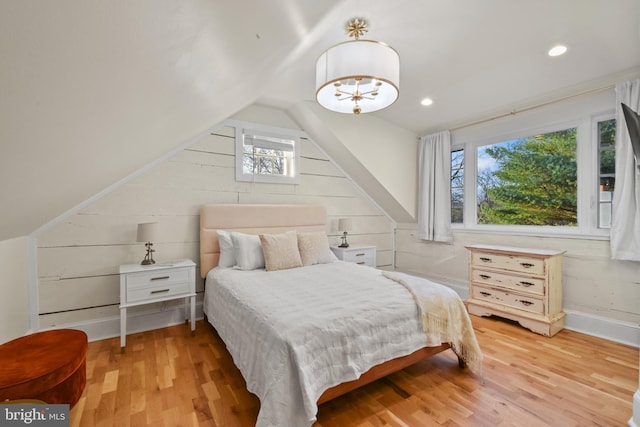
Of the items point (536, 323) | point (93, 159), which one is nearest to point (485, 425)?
point (536, 323)

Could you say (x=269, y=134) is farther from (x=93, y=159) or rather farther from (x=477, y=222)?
(x=477, y=222)

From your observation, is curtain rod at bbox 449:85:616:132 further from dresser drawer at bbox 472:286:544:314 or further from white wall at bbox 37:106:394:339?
white wall at bbox 37:106:394:339

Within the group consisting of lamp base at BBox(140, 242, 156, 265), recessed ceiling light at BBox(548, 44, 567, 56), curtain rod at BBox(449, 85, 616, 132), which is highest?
recessed ceiling light at BBox(548, 44, 567, 56)

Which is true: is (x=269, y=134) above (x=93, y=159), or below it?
above

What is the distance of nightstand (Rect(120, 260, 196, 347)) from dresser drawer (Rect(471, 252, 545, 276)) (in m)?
3.00

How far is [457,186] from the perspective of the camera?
3750mm

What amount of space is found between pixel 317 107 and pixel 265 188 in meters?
1.15

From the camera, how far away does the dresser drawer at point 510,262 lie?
8.62 feet

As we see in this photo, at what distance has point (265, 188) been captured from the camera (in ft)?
11.2

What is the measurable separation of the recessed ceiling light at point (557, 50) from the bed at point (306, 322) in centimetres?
201

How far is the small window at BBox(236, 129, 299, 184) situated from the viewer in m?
3.24

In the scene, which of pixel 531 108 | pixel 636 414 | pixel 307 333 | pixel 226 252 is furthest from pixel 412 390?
pixel 531 108

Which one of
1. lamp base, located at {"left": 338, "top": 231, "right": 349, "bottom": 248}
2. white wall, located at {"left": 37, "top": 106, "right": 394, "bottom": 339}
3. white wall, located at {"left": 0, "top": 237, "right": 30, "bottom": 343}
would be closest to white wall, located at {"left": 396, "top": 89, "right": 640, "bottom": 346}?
lamp base, located at {"left": 338, "top": 231, "right": 349, "bottom": 248}

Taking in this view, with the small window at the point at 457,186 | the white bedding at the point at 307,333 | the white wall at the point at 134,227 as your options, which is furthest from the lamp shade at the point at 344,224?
the white bedding at the point at 307,333
